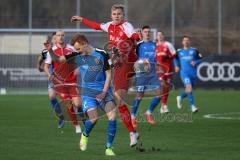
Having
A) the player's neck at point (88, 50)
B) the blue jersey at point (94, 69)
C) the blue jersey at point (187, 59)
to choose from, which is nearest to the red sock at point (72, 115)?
the blue jersey at point (94, 69)

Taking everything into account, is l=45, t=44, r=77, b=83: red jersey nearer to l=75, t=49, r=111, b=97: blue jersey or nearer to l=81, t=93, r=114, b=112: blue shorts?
l=75, t=49, r=111, b=97: blue jersey

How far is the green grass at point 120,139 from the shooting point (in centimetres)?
1178

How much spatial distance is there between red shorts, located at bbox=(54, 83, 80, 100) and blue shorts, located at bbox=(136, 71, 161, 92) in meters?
4.07

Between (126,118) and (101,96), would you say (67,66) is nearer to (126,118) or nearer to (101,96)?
(126,118)

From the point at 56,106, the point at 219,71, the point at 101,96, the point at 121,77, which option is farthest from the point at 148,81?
the point at 101,96

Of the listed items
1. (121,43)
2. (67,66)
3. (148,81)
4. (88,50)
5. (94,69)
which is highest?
(121,43)

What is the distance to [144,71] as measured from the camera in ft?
69.6

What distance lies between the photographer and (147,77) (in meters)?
22.7

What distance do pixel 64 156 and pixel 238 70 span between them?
22.5m

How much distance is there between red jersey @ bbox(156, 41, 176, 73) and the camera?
2367 centimetres

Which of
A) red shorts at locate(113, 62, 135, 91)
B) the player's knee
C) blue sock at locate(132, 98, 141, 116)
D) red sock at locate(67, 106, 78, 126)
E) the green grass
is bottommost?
the green grass

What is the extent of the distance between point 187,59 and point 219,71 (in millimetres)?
9576

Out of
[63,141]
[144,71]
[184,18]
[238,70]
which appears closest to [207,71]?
[238,70]

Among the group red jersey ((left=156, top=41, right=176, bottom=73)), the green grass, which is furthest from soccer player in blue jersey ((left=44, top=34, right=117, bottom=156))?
red jersey ((left=156, top=41, right=176, bottom=73))
